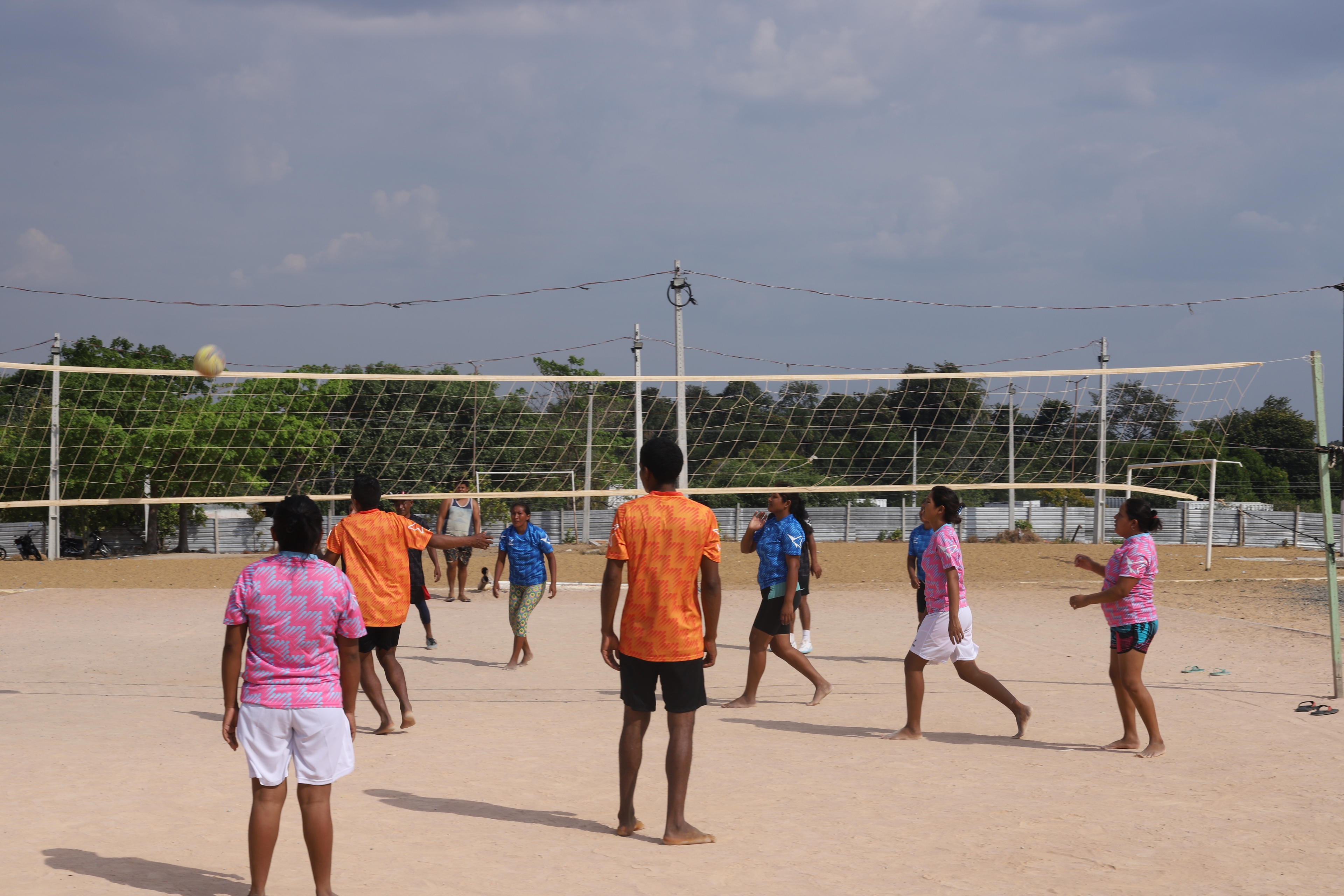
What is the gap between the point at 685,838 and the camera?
14.4ft

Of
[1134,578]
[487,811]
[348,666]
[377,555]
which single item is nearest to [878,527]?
[1134,578]

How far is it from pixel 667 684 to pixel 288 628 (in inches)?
58.3

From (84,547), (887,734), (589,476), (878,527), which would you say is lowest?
(887,734)

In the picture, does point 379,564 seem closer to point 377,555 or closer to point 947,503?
point 377,555

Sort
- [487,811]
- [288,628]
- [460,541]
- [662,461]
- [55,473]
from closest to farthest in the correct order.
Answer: [288,628] < [662,461] < [487,811] < [460,541] < [55,473]

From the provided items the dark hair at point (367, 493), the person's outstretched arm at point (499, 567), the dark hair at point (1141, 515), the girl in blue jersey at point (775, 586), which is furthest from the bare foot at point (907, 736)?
the person's outstretched arm at point (499, 567)

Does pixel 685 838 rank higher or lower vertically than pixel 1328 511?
lower

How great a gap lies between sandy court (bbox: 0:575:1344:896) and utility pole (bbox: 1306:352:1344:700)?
0.37 meters

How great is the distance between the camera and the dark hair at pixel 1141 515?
6.08 m

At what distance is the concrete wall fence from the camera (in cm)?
3011

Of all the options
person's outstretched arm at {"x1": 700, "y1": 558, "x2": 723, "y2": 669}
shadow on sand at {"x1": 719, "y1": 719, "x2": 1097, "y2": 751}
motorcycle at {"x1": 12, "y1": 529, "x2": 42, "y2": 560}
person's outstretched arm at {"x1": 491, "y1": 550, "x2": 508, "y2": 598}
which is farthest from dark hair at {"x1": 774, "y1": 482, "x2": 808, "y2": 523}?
motorcycle at {"x1": 12, "y1": 529, "x2": 42, "y2": 560}

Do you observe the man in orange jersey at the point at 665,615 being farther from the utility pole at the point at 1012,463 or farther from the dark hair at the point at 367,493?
Result: the utility pole at the point at 1012,463

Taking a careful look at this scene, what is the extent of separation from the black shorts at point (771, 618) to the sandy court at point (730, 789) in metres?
0.53

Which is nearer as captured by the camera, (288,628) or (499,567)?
(288,628)
